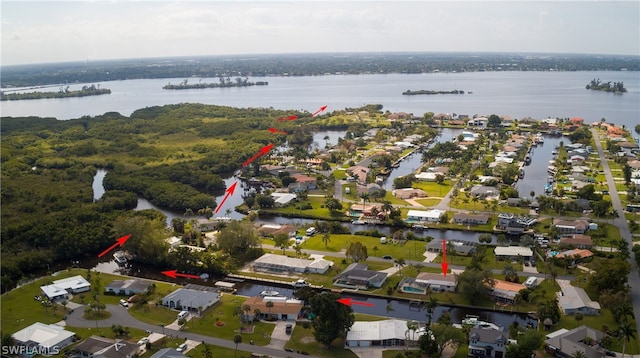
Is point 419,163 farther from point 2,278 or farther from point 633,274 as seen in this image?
point 2,278

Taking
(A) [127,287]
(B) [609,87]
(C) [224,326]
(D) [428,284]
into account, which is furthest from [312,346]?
(B) [609,87]

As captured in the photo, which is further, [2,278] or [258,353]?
[2,278]

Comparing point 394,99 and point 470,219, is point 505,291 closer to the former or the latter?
point 470,219

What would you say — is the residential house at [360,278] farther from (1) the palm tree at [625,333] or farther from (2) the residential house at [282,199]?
(2) the residential house at [282,199]

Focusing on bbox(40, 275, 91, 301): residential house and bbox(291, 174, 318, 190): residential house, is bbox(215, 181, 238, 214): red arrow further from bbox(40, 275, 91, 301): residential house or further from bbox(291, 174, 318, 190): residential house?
bbox(40, 275, 91, 301): residential house

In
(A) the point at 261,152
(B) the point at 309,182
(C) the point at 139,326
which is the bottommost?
(C) the point at 139,326

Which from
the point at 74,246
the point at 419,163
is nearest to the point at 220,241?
the point at 74,246

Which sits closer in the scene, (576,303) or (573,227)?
(576,303)
